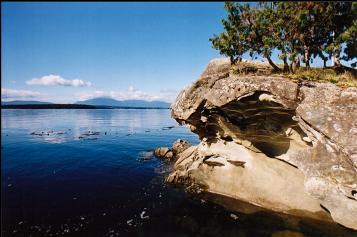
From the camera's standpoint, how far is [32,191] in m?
23.9

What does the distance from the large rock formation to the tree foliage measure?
310 cm

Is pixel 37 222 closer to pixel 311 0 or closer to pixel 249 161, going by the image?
pixel 249 161

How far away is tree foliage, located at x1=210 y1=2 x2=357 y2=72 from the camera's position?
18994 millimetres

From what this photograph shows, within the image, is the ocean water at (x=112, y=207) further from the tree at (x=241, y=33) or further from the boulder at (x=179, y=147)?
the tree at (x=241, y=33)

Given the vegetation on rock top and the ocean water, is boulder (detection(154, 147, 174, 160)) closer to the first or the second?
the ocean water

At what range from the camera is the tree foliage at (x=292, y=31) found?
18994 millimetres

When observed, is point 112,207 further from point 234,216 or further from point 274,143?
point 274,143

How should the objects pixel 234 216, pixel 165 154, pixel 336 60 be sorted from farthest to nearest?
pixel 165 154 → pixel 336 60 → pixel 234 216

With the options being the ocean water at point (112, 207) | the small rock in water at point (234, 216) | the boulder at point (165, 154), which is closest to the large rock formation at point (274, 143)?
the ocean water at point (112, 207)

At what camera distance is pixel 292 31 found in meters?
20.1

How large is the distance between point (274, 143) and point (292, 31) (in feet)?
30.9

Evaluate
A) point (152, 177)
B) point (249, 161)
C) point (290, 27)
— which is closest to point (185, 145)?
point (152, 177)

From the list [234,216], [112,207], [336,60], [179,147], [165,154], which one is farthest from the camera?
[179,147]

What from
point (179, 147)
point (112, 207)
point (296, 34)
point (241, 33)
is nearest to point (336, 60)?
point (296, 34)
